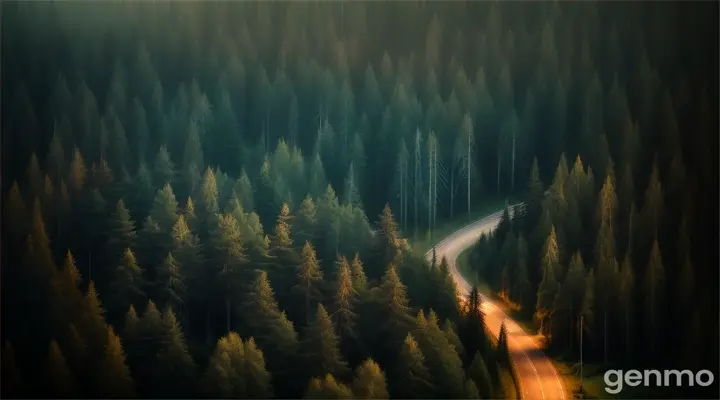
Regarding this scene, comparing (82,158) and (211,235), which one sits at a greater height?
(82,158)

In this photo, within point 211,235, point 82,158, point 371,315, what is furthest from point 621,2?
point 82,158

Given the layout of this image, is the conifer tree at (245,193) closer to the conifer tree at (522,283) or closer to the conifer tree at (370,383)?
the conifer tree at (370,383)

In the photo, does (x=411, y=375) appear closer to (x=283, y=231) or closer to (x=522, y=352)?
(x=522, y=352)

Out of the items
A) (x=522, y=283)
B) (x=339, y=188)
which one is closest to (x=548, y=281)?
(x=522, y=283)

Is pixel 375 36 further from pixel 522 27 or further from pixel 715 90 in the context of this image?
pixel 715 90

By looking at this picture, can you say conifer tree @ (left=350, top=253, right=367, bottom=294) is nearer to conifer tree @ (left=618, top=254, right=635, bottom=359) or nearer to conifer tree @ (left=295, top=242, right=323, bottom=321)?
conifer tree @ (left=295, top=242, right=323, bottom=321)

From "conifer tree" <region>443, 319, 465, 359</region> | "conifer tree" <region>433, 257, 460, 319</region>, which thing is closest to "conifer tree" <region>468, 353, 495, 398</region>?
"conifer tree" <region>443, 319, 465, 359</region>
